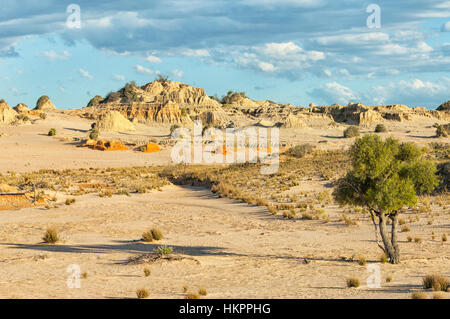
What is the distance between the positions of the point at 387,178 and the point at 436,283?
3949 mm

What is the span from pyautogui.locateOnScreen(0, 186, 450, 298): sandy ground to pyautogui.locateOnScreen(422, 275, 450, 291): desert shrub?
35 centimetres

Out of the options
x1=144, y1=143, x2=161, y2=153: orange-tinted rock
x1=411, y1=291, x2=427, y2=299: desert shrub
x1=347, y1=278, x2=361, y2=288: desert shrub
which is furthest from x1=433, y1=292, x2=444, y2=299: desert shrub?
x1=144, y1=143, x2=161, y2=153: orange-tinted rock

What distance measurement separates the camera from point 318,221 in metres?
22.4

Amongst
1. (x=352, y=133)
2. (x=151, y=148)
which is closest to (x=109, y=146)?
(x=151, y=148)

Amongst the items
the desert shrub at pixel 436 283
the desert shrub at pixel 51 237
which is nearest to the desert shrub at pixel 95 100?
the desert shrub at pixel 51 237

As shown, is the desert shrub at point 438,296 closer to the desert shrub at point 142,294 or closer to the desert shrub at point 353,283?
the desert shrub at point 353,283

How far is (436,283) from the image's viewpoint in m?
10.7

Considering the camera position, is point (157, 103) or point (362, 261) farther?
point (157, 103)

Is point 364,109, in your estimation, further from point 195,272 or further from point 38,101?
point 195,272

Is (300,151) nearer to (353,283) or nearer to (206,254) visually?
(206,254)

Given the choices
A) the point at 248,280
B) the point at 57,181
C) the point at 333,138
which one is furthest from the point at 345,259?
the point at 333,138

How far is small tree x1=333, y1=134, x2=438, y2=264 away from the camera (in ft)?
44.3
